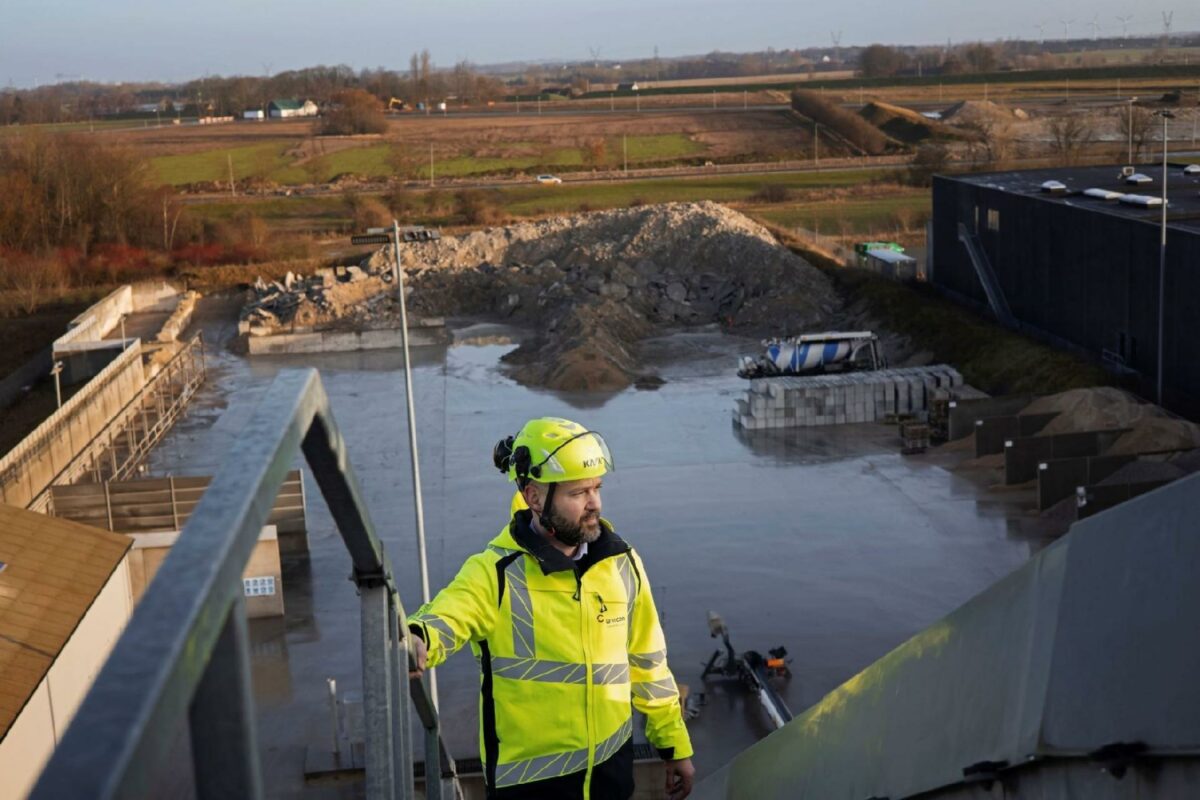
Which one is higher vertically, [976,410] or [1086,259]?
[1086,259]

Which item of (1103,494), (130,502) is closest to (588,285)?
(1103,494)

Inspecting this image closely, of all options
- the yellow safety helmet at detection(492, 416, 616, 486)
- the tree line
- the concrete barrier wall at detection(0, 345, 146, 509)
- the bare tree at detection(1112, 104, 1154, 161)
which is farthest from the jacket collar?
the tree line

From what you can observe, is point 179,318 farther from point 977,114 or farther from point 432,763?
point 977,114

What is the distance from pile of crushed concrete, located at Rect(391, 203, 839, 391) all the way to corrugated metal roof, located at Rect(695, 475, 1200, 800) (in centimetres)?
3337

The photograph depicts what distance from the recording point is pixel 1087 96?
88625 mm

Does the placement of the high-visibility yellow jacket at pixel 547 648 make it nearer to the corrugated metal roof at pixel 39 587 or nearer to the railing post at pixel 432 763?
the railing post at pixel 432 763

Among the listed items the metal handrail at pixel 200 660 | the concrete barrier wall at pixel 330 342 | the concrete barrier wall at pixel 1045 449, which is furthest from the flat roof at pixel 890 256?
the metal handrail at pixel 200 660

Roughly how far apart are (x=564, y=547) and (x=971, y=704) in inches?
44.2

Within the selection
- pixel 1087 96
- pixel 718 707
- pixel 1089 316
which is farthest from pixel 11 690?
pixel 1087 96

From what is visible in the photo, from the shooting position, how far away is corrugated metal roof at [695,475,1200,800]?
2881mm

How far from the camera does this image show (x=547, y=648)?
152 inches

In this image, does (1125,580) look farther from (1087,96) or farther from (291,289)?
(1087,96)

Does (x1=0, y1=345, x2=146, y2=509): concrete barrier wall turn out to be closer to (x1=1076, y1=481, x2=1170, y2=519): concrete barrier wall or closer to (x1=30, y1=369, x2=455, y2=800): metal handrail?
(x1=1076, y1=481, x2=1170, y2=519): concrete barrier wall

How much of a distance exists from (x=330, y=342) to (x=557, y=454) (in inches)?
1627
